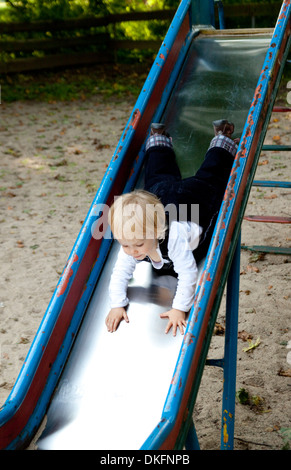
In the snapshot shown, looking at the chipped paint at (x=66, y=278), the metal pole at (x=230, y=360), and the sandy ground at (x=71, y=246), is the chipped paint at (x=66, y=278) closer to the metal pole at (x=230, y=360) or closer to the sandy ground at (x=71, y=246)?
the metal pole at (x=230, y=360)

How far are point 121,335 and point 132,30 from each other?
960 centimetres

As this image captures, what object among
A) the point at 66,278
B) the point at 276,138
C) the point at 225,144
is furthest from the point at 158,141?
the point at 276,138

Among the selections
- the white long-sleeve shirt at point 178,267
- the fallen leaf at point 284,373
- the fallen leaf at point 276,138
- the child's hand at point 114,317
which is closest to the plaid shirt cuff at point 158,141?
the white long-sleeve shirt at point 178,267

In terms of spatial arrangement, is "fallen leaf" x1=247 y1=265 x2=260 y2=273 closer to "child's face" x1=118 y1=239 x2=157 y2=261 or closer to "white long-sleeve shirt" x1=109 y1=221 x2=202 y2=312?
"white long-sleeve shirt" x1=109 y1=221 x2=202 y2=312

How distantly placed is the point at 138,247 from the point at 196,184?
0.58m

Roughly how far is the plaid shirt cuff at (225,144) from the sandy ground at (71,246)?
1148mm

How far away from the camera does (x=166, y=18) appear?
389 inches

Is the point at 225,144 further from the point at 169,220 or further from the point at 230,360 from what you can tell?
the point at 230,360

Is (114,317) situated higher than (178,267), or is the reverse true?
(178,267)

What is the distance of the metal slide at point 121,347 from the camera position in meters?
1.88

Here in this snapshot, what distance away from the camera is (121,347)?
2.20 meters

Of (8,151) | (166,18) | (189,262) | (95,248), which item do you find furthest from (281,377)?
(166,18)

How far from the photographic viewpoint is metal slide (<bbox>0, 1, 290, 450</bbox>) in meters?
1.88

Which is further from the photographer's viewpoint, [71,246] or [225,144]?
[71,246]
